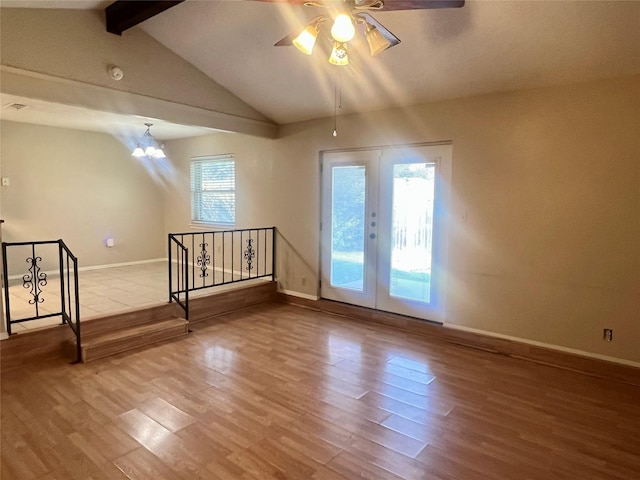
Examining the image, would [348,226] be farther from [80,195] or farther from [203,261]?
[80,195]

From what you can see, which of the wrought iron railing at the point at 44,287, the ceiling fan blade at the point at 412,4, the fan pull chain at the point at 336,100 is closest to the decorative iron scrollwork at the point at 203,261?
the wrought iron railing at the point at 44,287

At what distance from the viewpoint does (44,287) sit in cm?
529

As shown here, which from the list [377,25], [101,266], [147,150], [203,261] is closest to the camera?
[377,25]

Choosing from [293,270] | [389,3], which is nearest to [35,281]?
[293,270]

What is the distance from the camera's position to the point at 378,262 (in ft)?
15.6

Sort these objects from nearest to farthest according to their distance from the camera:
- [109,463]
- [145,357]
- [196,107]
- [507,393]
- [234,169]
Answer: [109,463], [507,393], [145,357], [196,107], [234,169]

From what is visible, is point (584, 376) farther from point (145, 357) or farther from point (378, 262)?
point (145, 357)

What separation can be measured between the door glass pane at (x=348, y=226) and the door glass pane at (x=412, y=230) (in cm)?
47

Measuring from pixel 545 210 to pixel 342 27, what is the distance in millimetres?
2590

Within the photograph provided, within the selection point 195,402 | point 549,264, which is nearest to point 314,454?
point 195,402

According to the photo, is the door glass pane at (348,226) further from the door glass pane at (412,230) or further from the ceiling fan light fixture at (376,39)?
the ceiling fan light fixture at (376,39)

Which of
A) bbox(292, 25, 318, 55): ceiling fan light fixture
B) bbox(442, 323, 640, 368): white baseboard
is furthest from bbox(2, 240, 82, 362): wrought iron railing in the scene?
bbox(442, 323, 640, 368): white baseboard

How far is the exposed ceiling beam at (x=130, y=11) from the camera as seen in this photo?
3.29 m

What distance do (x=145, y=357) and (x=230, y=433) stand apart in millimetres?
1613
